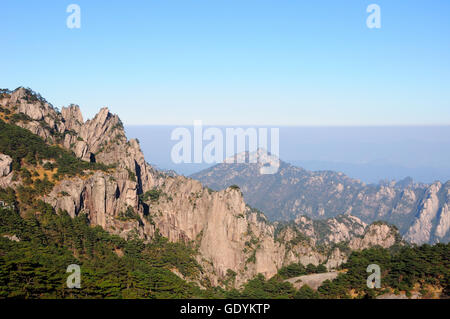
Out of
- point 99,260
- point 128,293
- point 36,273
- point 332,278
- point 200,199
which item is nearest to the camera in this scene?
point 36,273

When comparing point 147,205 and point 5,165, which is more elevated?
point 5,165

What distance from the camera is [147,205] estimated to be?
128 metres

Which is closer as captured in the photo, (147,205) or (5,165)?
(5,165)

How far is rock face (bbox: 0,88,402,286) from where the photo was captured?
104 metres

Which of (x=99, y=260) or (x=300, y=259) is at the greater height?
(x=99, y=260)

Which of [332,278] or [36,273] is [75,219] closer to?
[36,273]

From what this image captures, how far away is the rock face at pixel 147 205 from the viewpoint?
341ft

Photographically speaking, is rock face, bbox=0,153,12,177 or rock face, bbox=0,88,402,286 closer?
rock face, bbox=0,153,12,177

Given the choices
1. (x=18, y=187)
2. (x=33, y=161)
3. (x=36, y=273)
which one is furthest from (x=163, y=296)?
(x=33, y=161)

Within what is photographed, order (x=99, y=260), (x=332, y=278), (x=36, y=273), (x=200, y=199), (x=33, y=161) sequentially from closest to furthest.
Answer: (x=36, y=273) < (x=332, y=278) < (x=99, y=260) < (x=33, y=161) < (x=200, y=199)

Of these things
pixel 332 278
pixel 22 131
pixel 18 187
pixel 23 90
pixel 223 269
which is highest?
pixel 23 90

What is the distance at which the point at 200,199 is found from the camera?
127 meters

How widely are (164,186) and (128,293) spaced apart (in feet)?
275

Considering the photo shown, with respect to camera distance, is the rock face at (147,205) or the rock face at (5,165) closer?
the rock face at (5,165)
